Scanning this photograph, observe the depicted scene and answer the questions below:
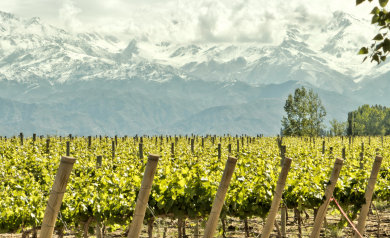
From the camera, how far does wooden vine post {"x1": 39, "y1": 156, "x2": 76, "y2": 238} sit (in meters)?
3.66

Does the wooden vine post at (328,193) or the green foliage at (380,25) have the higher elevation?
the green foliage at (380,25)

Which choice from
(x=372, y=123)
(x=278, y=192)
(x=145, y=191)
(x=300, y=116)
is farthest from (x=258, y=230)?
(x=372, y=123)

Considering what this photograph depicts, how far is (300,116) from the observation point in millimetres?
77250

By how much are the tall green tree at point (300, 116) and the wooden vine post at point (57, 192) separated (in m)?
72.4

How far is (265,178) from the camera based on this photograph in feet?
25.2

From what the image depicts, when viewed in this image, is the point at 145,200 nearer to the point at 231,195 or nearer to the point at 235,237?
the point at 231,195

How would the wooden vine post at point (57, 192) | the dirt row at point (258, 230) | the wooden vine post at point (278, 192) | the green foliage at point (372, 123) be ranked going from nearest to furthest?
the wooden vine post at point (57, 192)
the wooden vine post at point (278, 192)
the dirt row at point (258, 230)
the green foliage at point (372, 123)

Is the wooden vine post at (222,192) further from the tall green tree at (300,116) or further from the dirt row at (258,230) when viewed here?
the tall green tree at (300,116)

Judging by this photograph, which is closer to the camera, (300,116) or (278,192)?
(278,192)

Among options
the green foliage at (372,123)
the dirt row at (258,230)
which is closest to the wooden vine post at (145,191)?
the dirt row at (258,230)

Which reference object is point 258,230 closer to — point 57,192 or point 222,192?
point 222,192

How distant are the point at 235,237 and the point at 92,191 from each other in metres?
3.88

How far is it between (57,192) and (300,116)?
76.4 metres

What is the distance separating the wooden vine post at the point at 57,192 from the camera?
366 centimetres
